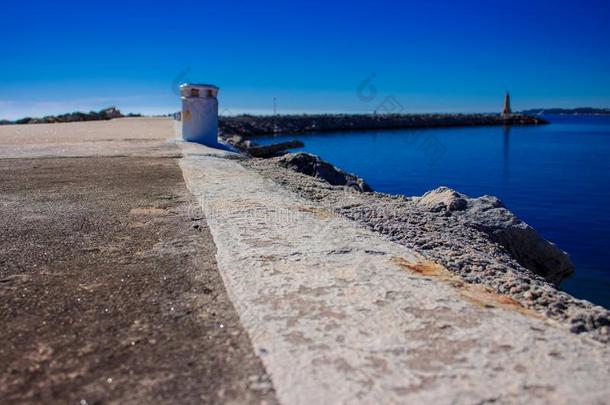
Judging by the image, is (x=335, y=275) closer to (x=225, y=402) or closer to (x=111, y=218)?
(x=225, y=402)

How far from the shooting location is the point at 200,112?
14.6 metres

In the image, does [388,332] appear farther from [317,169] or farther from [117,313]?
Result: [317,169]

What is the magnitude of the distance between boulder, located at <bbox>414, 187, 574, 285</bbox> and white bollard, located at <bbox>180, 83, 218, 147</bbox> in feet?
32.1

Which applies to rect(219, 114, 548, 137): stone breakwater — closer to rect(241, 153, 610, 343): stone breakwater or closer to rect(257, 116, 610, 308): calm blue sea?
rect(257, 116, 610, 308): calm blue sea

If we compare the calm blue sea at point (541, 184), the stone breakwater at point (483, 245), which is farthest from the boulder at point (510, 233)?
the calm blue sea at point (541, 184)

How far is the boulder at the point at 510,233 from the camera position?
5406 millimetres

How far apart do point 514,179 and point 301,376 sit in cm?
1888

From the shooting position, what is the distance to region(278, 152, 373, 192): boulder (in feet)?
35.9

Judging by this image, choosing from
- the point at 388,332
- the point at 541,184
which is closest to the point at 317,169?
the point at 388,332

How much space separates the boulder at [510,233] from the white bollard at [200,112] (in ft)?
32.1

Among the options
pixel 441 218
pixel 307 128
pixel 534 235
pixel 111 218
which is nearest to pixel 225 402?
pixel 111 218

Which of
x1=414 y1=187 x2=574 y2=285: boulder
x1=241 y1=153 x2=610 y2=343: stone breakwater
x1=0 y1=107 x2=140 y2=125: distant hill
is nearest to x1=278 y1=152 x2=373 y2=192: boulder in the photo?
x1=241 y1=153 x2=610 y2=343: stone breakwater

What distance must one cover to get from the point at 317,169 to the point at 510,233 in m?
5.94

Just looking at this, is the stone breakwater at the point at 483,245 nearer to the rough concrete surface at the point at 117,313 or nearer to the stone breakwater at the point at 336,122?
the rough concrete surface at the point at 117,313
